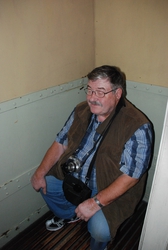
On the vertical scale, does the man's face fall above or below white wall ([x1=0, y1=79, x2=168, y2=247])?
above

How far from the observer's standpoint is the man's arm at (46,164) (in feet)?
5.44

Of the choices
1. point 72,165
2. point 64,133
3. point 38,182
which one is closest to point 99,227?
point 72,165

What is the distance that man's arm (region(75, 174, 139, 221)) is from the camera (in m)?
1.32

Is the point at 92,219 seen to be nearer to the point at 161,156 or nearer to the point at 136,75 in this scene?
the point at 161,156

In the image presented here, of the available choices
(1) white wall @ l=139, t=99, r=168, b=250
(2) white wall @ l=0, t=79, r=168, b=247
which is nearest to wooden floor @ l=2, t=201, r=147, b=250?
(2) white wall @ l=0, t=79, r=168, b=247

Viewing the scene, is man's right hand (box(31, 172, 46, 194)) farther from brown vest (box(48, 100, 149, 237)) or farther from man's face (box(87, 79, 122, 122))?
man's face (box(87, 79, 122, 122))

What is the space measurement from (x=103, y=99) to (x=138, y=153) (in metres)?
0.45

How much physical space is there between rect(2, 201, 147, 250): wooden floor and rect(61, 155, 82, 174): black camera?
24.8 inches

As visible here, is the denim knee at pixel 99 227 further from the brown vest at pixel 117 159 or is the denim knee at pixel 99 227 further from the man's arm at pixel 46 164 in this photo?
the man's arm at pixel 46 164

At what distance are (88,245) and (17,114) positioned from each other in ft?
4.12

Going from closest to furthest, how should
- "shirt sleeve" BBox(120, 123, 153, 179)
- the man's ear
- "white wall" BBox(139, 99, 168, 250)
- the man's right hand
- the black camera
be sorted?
"white wall" BBox(139, 99, 168, 250)
"shirt sleeve" BBox(120, 123, 153, 179)
the man's ear
the black camera
the man's right hand

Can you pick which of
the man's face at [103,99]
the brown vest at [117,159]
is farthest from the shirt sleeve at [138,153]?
the man's face at [103,99]

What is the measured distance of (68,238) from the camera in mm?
1739

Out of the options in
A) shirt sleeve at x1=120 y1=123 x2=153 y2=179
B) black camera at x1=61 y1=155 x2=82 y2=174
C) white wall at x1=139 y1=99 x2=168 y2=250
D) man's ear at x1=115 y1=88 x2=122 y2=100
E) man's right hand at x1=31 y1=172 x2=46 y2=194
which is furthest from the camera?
man's right hand at x1=31 y1=172 x2=46 y2=194
